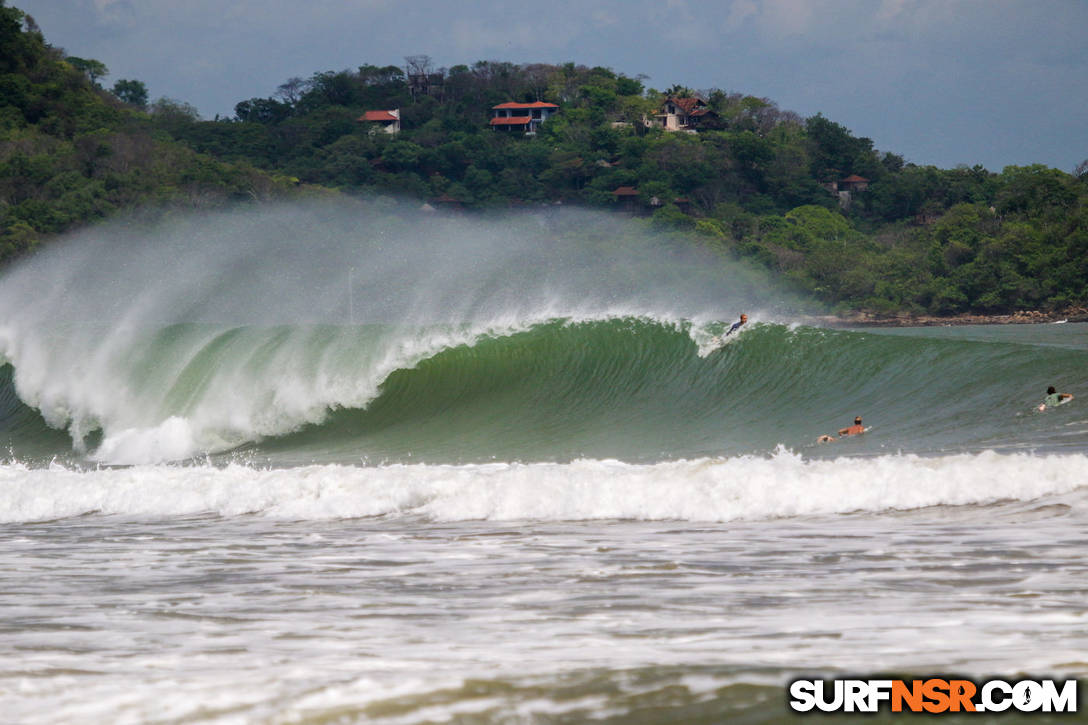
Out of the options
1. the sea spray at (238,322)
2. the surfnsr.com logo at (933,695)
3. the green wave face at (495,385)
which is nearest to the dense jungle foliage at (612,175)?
the sea spray at (238,322)

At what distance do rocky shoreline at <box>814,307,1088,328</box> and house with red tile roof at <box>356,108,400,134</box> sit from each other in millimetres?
67763

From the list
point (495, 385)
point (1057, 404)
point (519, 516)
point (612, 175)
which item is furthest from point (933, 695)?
point (612, 175)

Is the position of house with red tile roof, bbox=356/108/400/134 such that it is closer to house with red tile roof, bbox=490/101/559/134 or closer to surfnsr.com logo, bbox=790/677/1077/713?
house with red tile roof, bbox=490/101/559/134

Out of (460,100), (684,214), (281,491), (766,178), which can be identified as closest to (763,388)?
(281,491)

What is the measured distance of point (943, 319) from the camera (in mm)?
74125

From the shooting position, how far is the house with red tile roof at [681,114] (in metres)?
127

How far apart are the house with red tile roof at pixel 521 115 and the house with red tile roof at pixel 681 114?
45.0 feet

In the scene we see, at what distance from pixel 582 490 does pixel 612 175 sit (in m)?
98.3

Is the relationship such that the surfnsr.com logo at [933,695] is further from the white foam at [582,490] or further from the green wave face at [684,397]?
the green wave face at [684,397]

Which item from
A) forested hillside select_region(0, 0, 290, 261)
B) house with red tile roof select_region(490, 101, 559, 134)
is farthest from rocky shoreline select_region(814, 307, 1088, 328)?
house with red tile roof select_region(490, 101, 559, 134)

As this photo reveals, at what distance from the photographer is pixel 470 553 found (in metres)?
8.55

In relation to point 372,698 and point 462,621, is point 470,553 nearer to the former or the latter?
point 462,621

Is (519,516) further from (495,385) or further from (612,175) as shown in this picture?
(612,175)

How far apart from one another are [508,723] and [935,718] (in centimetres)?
156
